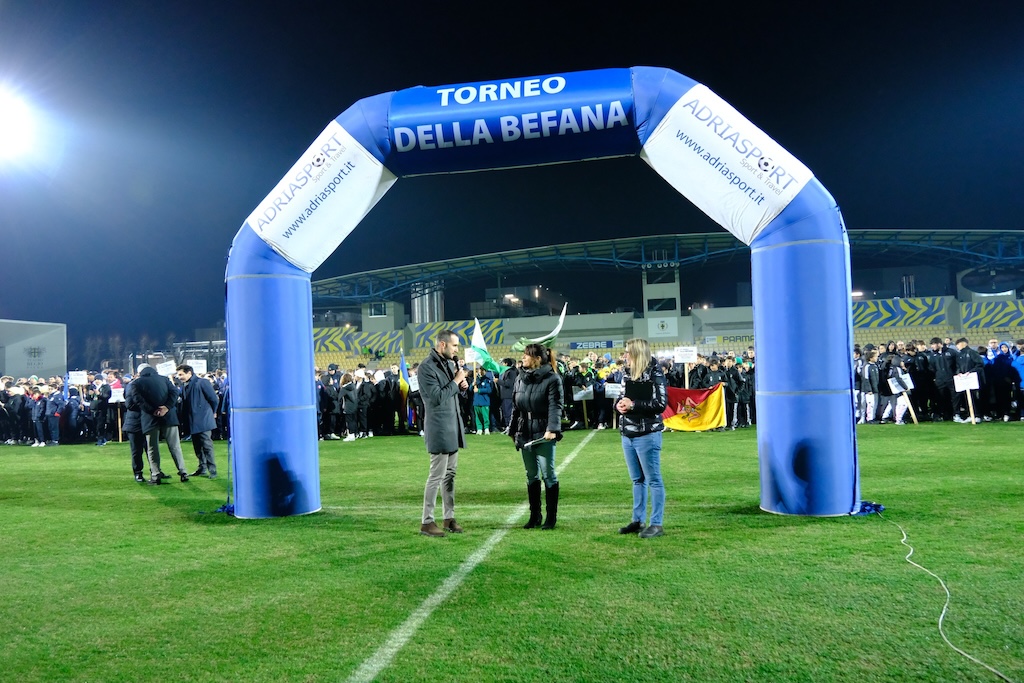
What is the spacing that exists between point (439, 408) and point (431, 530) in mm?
1168

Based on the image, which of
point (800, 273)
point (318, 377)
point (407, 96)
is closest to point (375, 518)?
point (407, 96)

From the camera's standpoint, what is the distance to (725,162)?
285 inches

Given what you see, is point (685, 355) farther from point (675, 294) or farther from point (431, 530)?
point (675, 294)

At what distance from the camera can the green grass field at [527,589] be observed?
3816mm

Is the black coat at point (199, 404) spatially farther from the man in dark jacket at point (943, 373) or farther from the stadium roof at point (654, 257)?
the stadium roof at point (654, 257)

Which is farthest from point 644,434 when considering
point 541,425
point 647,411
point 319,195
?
point 319,195

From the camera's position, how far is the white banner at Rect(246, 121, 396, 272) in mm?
7758

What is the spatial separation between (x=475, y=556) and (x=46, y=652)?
9.99 ft

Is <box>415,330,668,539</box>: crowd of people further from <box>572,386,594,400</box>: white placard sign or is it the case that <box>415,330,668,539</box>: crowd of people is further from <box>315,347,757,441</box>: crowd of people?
<box>572,386,594,400</box>: white placard sign

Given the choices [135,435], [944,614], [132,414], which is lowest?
[944,614]

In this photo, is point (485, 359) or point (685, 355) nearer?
point (485, 359)

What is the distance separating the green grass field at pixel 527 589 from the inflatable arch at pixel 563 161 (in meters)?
0.66

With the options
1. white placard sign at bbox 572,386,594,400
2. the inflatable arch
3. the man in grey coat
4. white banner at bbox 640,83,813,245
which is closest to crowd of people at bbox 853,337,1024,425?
white placard sign at bbox 572,386,594,400

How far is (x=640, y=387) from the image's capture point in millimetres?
6680
